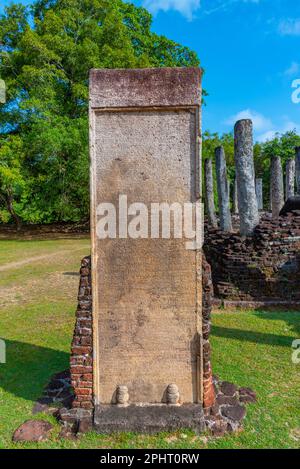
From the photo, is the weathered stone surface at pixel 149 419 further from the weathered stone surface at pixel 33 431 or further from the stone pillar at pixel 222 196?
the stone pillar at pixel 222 196

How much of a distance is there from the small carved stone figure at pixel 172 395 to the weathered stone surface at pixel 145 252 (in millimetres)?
57

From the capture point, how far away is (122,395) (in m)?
3.54

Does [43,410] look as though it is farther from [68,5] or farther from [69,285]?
[68,5]

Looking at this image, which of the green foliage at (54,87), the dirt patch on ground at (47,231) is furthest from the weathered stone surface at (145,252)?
the dirt patch on ground at (47,231)

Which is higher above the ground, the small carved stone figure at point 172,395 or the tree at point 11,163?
the tree at point 11,163

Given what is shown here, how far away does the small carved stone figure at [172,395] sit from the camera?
3.52 meters

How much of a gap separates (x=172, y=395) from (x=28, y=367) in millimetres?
2330

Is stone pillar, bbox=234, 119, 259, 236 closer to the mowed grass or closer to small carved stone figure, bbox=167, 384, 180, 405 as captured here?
the mowed grass

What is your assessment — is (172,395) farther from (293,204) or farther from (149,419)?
(293,204)

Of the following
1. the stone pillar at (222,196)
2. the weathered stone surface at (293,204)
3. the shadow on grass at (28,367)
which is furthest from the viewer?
the stone pillar at (222,196)

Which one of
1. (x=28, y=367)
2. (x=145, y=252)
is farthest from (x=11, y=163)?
(x=145, y=252)

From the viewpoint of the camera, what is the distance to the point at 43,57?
61.9ft

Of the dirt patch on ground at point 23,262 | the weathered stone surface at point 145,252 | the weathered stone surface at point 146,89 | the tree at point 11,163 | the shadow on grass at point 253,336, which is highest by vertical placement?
the tree at point 11,163

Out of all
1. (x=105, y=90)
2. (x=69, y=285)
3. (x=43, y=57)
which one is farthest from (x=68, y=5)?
(x=105, y=90)
